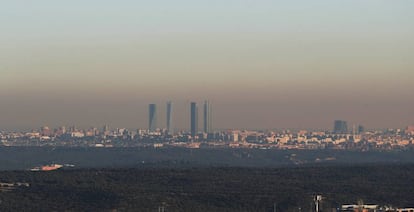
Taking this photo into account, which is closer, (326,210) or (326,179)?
(326,210)

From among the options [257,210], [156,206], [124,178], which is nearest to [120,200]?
[156,206]

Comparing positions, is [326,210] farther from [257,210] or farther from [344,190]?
[344,190]

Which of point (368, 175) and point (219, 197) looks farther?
point (368, 175)

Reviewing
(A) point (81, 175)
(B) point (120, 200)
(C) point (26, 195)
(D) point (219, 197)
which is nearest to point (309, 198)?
(D) point (219, 197)

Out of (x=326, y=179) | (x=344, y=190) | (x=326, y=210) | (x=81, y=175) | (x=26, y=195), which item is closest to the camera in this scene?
(x=326, y=210)

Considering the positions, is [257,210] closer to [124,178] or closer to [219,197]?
[219,197]

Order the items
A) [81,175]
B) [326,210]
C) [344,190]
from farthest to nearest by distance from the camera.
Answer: [81,175] < [344,190] < [326,210]
